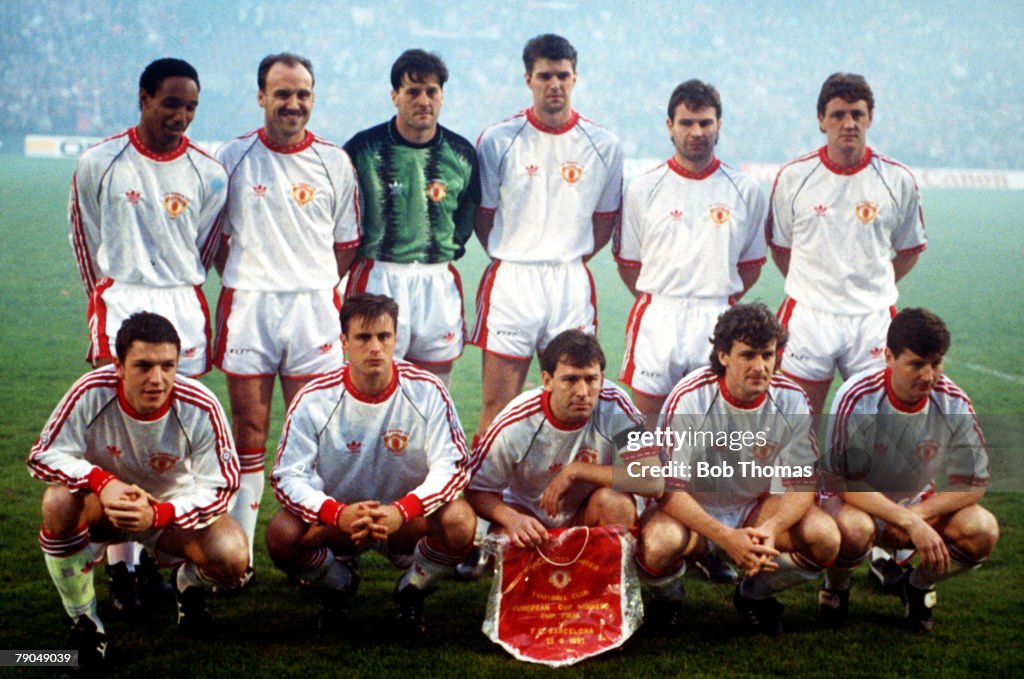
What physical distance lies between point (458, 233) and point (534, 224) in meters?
0.31

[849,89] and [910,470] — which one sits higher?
[849,89]

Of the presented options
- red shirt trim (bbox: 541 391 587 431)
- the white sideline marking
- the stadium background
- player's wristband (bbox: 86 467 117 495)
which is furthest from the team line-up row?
the white sideline marking

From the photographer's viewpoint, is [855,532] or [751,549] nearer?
[751,549]

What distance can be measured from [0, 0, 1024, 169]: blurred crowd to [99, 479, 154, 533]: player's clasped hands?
66.0ft

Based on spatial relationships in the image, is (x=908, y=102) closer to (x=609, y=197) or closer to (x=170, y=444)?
(x=609, y=197)

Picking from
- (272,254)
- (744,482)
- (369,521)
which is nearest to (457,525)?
(369,521)

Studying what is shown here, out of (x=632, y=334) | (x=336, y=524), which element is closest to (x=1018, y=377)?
(x=632, y=334)

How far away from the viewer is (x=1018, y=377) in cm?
768

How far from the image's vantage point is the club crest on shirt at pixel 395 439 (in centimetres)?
347

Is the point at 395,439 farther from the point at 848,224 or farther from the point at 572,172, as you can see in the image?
the point at 848,224

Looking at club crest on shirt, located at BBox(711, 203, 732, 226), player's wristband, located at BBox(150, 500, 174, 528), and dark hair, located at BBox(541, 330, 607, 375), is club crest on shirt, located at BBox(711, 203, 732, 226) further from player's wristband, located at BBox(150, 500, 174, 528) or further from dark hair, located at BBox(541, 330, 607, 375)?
player's wristband, located at BBox(150, 500, 174, 528)

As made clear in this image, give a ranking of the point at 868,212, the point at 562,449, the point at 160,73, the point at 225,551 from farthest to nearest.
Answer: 1. the point at 868,212
2. the point at 160,73
3. the point at 562,449
4. the point at 225,551

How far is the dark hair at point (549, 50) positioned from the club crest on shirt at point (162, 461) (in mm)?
2045

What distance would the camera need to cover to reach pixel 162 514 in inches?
121
